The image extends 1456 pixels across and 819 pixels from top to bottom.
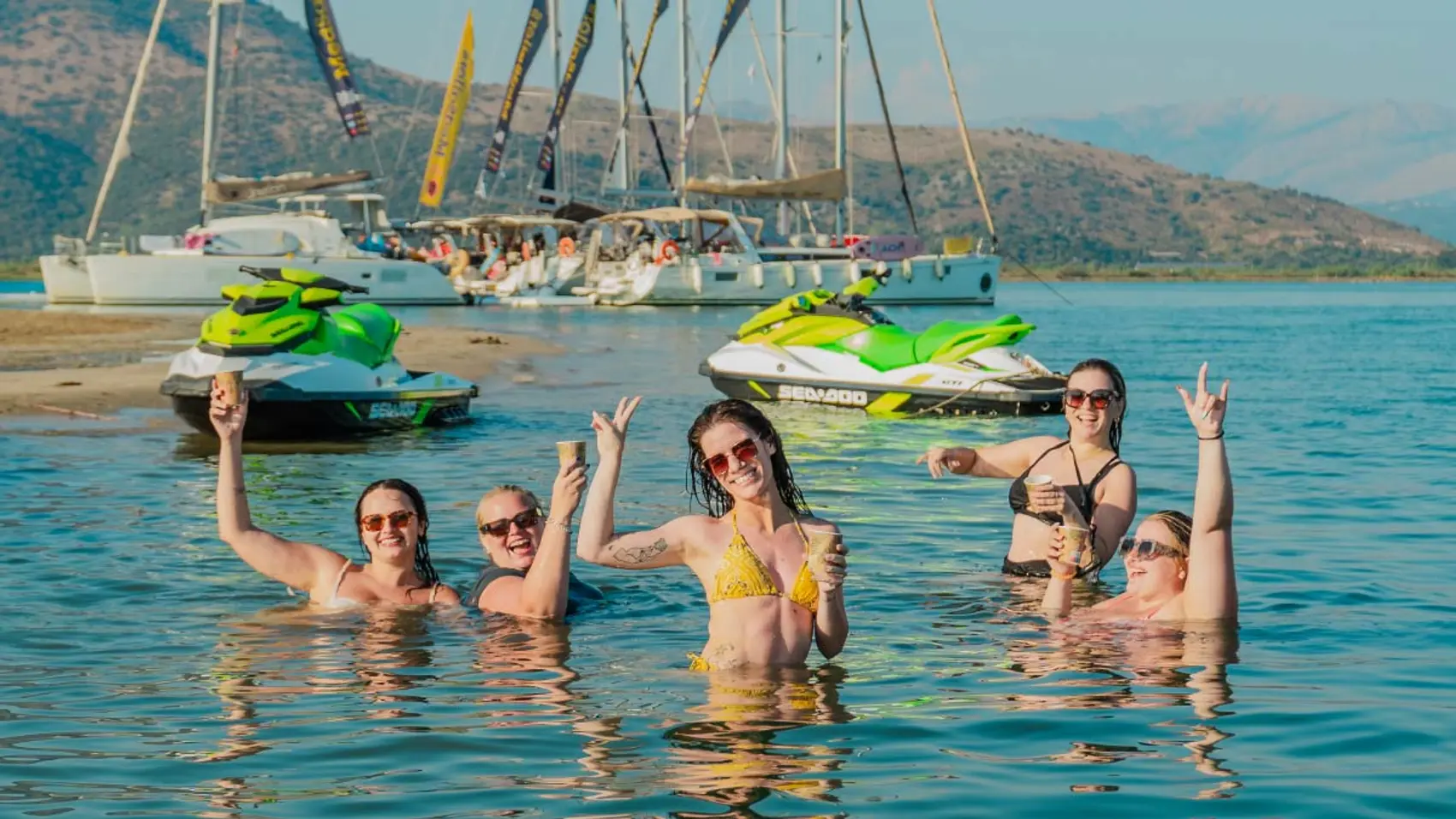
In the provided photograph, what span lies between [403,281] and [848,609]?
45597mm

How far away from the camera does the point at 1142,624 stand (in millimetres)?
8477

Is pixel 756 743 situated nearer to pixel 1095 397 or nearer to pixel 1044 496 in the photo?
pixel 1044 496

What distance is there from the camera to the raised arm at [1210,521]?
687 cm

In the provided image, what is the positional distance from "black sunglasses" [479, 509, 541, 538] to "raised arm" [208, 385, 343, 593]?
80cm

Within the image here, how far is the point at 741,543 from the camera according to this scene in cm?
683

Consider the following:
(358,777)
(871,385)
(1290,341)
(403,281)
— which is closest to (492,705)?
(358,777)

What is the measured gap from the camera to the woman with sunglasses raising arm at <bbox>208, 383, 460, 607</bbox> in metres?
8.12

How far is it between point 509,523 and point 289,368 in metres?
9.00

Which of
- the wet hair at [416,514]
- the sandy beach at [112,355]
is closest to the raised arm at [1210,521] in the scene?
the wet hair at [416,514]

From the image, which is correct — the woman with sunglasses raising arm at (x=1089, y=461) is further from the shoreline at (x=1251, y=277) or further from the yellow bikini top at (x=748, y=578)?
the shoreline at (x=1251, y=277)

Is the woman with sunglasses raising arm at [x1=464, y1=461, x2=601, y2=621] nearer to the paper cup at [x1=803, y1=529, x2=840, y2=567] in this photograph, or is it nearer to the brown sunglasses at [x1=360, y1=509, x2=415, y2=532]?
the brown sunglasses at [x1=360, y1=509, x2=415, y2=532]

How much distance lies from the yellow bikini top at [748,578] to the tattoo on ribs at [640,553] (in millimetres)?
229

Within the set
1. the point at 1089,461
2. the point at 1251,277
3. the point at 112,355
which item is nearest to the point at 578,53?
the point at 112,355

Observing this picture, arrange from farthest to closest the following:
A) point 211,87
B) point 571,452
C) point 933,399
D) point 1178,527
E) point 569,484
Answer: point 211,87 < point 933,399 < point 1178,527 < point 569,484 < point 571,452
